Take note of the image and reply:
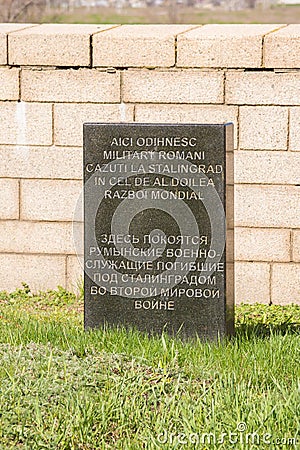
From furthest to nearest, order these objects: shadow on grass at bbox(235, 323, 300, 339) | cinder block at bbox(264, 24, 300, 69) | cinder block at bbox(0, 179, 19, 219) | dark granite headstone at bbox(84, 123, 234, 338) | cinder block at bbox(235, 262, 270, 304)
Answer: cinder block at bbox(0, 179, 19, 219), cinder block at bbox(235, 262, 270, 304), cinder block at bbox(264, 24, 300, 69), shadow on grass at bbox(235, 323, 300, 339), dark granite headstone at bbox(84, 123, 234, 338)

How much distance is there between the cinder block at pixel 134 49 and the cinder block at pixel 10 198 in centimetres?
105

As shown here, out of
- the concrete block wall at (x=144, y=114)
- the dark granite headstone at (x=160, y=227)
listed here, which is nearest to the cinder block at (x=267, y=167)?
the concrete block wall at (x=144, y=114)

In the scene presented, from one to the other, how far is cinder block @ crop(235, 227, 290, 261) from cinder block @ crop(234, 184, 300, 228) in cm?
5

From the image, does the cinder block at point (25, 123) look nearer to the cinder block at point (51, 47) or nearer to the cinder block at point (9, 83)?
the cinder block at point (9, 83)

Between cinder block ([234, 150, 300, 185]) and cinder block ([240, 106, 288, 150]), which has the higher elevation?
cinder block ([240, 106, 288, 150])

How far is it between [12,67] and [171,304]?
7.83 feet

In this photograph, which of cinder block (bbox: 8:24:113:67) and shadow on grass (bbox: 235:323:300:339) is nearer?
shadow on grass (bbox: 235:323:300:339)

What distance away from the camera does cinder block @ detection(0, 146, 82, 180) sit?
6969mm

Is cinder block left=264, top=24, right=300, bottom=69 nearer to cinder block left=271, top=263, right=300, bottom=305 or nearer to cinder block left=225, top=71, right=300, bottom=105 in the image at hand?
cinder block left=225, top=71, right=300, bottom=105

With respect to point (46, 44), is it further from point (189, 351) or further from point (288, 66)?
point (189, 351)

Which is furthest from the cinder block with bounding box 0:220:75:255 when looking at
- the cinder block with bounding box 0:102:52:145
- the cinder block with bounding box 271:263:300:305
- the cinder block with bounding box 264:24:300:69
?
the cinder block with bounding box 264:24:300:69

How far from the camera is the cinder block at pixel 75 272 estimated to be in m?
7.04

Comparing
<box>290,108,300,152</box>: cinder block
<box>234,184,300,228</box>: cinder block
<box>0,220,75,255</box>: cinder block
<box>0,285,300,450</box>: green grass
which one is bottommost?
<box>0,285,300,450</box>: green grass

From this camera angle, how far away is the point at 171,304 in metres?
5.59
